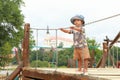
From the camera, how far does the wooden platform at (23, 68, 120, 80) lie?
7.24 metres

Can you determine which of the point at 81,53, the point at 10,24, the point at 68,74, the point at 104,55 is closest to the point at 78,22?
the point at 81,53

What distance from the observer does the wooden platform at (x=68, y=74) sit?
7.24 m

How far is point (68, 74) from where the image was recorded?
26.7 ft

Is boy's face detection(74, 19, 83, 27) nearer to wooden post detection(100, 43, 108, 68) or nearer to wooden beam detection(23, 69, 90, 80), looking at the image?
wooden beam detection(23, 69, 90, 80)

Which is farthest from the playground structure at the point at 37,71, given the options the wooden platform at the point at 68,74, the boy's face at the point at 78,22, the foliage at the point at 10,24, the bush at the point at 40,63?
the foliage at the point at 10,24

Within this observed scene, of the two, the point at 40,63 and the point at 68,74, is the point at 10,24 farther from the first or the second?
the point at 68,74

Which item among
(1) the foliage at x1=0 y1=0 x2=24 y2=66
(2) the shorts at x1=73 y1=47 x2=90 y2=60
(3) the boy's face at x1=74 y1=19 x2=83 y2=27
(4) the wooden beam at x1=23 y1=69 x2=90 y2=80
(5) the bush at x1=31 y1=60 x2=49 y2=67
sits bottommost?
(4) the wooden beam at x1=23 y1=69 x2=90 y2=80

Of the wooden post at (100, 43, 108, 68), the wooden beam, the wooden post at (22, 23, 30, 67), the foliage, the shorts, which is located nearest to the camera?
the wooden beam

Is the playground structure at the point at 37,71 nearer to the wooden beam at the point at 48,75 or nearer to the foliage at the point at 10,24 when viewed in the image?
the wooden beam at the point at 48,75

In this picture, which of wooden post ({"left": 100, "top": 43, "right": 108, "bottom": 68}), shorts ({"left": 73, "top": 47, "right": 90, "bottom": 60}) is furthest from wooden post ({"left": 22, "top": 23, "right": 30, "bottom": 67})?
shorts ({"left": 73, "top": 47, "right": 90, "bottom": 60})

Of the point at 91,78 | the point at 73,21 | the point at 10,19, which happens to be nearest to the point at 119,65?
the point at 73,21

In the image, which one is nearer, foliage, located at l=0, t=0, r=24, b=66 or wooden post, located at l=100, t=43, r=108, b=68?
wooden post, located at l=100, t=43, r=108, b=68

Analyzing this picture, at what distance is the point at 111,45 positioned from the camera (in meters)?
14.1

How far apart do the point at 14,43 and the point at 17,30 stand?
1.89 metres
